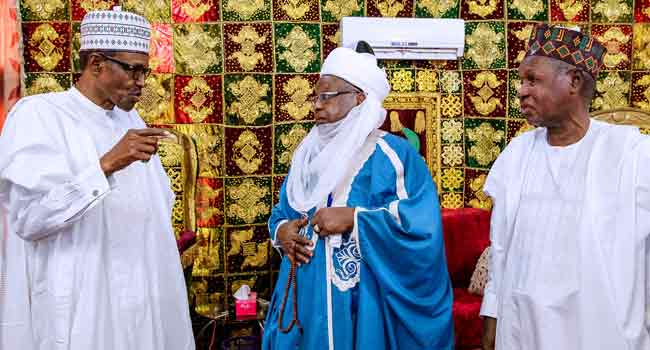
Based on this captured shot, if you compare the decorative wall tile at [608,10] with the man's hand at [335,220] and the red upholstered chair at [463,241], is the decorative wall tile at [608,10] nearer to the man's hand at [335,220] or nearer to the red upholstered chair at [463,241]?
the red upholstered chair at [463,241]

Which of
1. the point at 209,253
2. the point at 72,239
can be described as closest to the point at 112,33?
the point at 72,239

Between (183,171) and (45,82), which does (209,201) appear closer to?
(183,171)

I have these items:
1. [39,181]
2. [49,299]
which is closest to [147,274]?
[49,299]

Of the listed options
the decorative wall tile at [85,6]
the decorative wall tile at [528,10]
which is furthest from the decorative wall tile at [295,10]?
the decorative wall tile at [528,10]

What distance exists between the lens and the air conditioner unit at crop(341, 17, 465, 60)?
4176 mm

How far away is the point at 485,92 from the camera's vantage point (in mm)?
4477

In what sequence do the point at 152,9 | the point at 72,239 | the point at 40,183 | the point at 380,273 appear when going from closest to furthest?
the point at 40,183
the point at 72,239
the point at 380,273
the point at 152,9

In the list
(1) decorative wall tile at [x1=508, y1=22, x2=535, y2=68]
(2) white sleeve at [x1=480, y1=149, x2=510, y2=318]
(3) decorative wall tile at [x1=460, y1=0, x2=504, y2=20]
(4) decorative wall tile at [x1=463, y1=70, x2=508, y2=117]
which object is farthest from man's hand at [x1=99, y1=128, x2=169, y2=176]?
(1) decorative wall tile at [x1=508, y1=22, x2=535, y2=68]

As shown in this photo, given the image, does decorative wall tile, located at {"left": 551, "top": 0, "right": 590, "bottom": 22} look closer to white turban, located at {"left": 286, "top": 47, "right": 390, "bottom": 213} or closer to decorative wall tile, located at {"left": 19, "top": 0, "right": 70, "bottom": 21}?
white turban, located at {"left": 286, "top": 47, "right": 390, "bottom": 213}

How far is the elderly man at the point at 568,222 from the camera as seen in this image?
180 centimetres

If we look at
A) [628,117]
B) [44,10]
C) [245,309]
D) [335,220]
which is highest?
[44,10]

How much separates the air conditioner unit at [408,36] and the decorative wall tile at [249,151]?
900 mm

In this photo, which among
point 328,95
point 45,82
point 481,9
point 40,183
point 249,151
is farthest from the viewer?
point 481,9

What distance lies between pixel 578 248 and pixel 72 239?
1654mm
